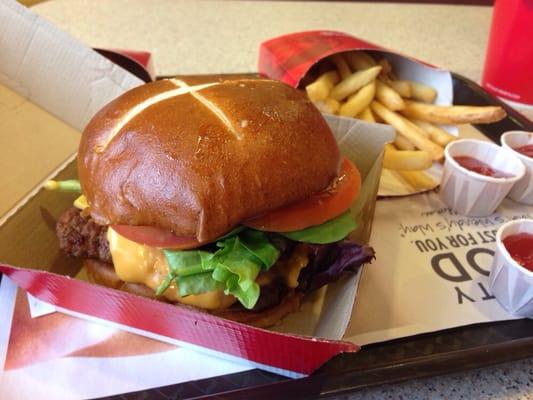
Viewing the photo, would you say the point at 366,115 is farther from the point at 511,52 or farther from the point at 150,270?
the point at 150,270

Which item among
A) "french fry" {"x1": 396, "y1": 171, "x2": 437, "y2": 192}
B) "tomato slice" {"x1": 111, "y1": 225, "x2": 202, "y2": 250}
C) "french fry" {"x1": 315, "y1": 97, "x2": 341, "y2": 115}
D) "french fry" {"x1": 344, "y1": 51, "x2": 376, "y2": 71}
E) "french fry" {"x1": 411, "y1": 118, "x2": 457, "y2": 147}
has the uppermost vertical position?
"french fry" {"x1": 344, "y1": 51, "x2": 376, "y2": 71}

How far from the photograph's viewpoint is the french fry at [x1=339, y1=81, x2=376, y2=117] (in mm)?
1903

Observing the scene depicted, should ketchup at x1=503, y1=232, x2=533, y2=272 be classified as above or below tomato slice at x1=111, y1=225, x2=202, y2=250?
below

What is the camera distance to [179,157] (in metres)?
1.14

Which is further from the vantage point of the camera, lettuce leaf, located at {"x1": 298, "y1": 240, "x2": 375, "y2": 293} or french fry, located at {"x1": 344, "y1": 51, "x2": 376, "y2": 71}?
french fry, located at {"x1": 344, "y1": 51, "x2": 376, "y2": 71}

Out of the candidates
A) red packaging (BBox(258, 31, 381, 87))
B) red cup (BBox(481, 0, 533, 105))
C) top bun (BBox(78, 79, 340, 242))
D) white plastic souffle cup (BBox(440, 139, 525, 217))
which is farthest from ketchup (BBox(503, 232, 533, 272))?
red cup (BBox(481, 0, 533, 105))

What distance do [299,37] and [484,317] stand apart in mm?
1426

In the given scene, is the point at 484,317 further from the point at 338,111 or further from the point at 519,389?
the point at 338,111

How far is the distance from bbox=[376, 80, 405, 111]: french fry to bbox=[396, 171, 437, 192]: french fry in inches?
10.2

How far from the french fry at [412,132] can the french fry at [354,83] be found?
0.14 metres

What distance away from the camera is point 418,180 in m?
1.90

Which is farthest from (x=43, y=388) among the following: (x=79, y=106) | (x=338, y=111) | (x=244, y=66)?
(x=244, y=66)

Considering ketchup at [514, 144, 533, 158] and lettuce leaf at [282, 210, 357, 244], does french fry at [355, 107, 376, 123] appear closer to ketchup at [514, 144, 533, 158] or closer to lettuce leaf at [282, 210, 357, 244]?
ketchup at [514, 144, 533, 158]

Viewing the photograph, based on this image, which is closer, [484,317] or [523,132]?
[484,317]
